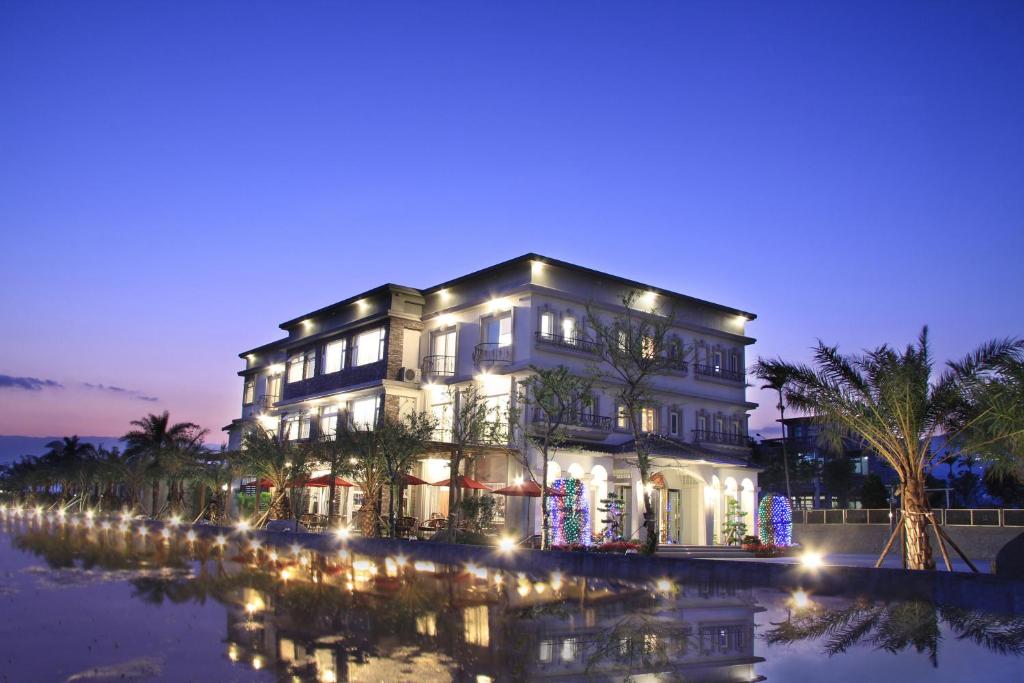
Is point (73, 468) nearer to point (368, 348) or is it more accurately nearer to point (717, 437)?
point (368, 348)

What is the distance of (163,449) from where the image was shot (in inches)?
1908

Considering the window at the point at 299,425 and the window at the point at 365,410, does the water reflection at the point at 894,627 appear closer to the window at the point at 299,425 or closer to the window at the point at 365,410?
the window at the point at 365,410

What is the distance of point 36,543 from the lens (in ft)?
89.8

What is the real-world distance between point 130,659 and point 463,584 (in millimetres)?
9269

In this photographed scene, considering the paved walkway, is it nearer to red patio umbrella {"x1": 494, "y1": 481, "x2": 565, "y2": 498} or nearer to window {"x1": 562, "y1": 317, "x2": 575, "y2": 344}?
red patio umbrella {"x1": 494, "y1": 481, "x2": 565, "y2": 498}

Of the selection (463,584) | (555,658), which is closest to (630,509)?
(463,584)

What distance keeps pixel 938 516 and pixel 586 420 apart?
1374 centimetres

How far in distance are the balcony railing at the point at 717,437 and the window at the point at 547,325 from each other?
29.1 feet

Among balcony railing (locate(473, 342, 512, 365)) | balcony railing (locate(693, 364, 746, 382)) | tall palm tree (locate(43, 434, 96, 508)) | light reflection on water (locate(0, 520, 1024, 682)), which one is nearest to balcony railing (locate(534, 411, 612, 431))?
balcony railing (locate(473, 342, 512, 365))

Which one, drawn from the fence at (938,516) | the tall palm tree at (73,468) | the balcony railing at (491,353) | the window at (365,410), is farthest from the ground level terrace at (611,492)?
the tall palm tree at (73,468)

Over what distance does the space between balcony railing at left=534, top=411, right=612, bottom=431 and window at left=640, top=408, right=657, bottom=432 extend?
127 inches

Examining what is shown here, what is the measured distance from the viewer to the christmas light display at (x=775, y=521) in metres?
34.8

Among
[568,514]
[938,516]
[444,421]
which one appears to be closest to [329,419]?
[444,421]

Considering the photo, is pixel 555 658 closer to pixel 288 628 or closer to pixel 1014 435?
pixel 288 628
